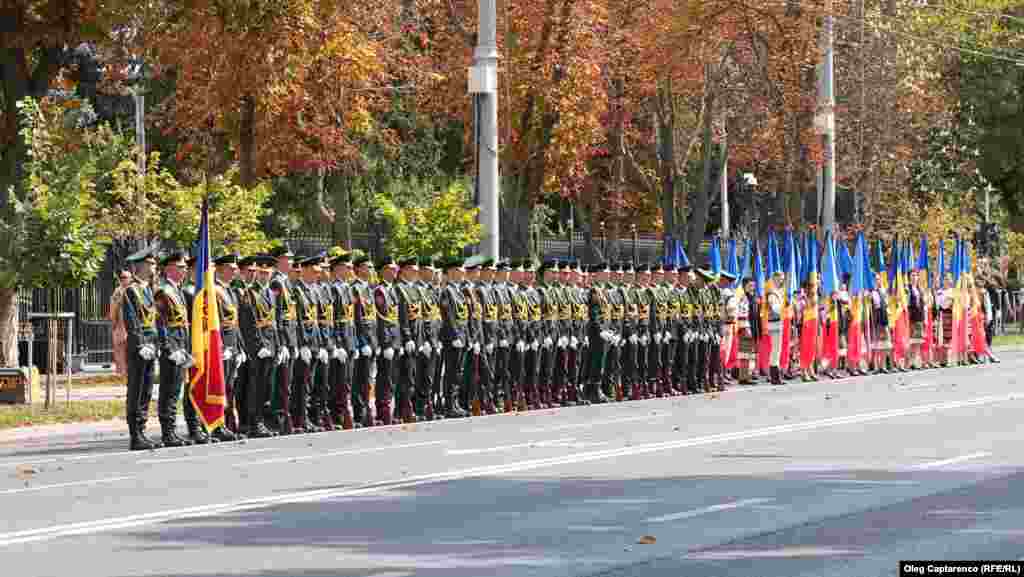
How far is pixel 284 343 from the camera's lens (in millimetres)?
21531

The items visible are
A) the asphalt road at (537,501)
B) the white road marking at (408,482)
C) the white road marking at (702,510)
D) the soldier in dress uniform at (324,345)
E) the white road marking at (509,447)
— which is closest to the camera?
the asphalt road at (537,501)

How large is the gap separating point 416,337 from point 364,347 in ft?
3.58

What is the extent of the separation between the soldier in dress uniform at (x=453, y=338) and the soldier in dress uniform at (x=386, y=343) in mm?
984

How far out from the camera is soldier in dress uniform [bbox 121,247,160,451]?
19.8 m

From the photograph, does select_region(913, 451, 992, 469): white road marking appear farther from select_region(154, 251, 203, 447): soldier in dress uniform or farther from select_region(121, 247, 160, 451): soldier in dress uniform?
select_region(121, 247, 160, 451): soldier in dress uniform

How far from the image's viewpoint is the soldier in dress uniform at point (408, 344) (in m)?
23.6

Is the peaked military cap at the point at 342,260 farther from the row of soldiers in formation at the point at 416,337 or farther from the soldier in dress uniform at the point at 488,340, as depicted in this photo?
the soldier in dress uniform at the point at 488,340

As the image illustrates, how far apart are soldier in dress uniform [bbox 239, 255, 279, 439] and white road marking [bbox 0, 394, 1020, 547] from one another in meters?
4.55

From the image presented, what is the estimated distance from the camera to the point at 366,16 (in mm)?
37312

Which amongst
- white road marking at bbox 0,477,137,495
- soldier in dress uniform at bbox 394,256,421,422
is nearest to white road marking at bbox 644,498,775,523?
white road marking at bbox 0,477,137,495

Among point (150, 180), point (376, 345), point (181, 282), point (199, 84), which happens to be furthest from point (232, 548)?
point (199, 84)

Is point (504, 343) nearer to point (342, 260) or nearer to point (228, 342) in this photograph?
point (342, 260)

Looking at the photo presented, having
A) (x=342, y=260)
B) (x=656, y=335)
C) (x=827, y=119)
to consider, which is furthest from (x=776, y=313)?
(x=342, y=260)

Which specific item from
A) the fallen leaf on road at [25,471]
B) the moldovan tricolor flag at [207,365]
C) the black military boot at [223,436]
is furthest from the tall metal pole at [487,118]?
the fallen leaf on road at [25,471]
